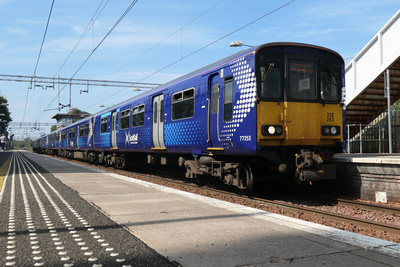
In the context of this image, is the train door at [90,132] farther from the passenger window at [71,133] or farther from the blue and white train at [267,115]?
the blue and white train at [267,115]

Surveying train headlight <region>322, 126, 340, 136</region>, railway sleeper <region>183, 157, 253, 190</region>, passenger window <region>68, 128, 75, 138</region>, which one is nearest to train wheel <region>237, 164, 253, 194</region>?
railway sleeper <region>183, 157, 253, 190</region>

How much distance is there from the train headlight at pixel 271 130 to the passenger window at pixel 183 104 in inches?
112

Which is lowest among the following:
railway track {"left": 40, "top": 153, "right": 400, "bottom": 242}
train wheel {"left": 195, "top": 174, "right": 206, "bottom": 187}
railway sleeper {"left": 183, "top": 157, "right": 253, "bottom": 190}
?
railway track {"left": 40, "top": 153, "right": 400, "bottom": 242}

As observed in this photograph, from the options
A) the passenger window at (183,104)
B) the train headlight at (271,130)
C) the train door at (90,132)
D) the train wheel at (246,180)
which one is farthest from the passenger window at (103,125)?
the train headlight at (271,130)

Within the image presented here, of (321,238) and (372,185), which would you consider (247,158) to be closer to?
(372,185)

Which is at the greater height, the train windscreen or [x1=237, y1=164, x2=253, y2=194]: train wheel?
the train windscreen

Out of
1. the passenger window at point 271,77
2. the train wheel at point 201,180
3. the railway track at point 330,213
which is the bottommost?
the railway track at point 330,213

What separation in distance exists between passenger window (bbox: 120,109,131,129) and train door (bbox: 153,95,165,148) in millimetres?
2913

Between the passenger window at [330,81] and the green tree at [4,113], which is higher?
the green tree at [4,113]

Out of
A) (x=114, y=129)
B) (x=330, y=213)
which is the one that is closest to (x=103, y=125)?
(x=114, y=129)

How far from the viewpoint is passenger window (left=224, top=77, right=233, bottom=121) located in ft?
26.5

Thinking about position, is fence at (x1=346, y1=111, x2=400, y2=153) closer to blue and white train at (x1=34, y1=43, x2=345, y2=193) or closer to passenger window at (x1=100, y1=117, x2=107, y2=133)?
blue and white train at (x1=34, y1=43, x2=345, y2=193)

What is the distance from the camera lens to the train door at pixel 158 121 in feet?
37.8

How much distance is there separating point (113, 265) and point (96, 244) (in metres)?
0.81
